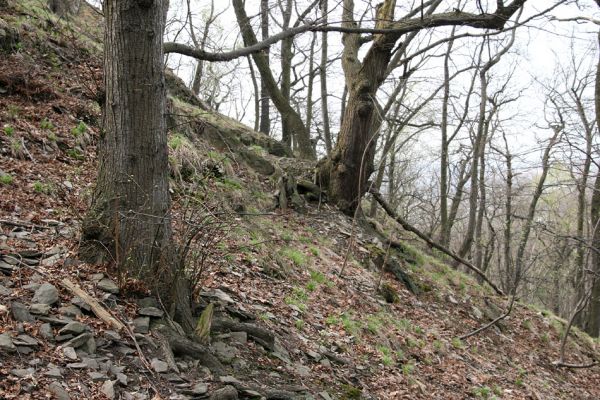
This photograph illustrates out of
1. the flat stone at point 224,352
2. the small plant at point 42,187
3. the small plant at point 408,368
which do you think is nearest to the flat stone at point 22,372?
the flat stone at point 224,352

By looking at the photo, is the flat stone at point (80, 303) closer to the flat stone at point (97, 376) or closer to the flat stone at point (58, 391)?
the flat stone at point (97, 376)

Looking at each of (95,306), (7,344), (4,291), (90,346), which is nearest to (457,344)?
(95,306)

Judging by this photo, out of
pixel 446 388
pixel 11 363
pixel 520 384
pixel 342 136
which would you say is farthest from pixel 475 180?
pixel 11 363

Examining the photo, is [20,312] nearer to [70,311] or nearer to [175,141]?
[70,311]

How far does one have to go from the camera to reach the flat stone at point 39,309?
3350 mm

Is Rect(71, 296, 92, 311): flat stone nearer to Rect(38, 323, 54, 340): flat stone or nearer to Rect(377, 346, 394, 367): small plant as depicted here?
Rect(38, 323, 54, 340): flat stone

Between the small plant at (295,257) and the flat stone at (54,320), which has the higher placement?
the small plant at (295,257)

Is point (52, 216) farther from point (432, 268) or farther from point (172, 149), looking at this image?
point (432, 268)

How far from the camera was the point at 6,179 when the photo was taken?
520 centimetres

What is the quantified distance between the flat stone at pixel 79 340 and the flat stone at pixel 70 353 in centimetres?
4

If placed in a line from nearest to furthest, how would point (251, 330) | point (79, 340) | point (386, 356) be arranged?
point (79, 340) → point (251, 330) → point (386, 356)

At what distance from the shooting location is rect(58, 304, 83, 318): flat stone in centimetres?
346

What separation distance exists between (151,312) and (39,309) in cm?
77

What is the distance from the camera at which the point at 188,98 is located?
11539 mm
